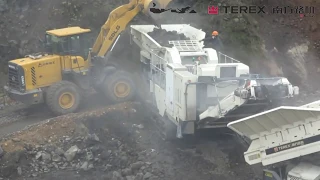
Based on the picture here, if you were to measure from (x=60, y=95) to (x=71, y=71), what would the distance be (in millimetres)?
812

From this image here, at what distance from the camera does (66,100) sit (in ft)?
42.9

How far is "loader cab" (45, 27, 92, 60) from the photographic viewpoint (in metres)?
13.1

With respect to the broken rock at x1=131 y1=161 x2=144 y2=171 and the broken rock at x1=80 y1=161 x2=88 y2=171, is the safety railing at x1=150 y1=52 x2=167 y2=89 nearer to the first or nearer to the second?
the broken rock at x1=131 y1=161 x2=144 y2=171

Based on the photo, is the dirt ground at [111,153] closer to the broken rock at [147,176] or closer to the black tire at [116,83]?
the broken rock at [147,176]

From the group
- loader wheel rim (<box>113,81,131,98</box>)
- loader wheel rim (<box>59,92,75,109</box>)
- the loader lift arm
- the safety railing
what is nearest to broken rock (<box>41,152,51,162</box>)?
loader wheel rim (<box>59,92,75,109</box>)

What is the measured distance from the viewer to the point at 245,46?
1686 cm

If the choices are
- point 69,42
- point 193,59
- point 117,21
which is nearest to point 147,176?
point 193,59

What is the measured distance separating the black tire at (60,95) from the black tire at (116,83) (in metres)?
0.87

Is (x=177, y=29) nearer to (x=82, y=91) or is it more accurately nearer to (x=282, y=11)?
(x=82, y=91)

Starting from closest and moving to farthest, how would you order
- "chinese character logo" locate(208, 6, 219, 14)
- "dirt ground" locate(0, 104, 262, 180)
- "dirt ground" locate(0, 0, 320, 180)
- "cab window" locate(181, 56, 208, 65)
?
"dirt ground" locate(0, 104, 262, 180) < "dirt ground" locate(0, 0, 320, 180) < "cab window" locate(181, 56, 208, 65) < "chinese character logo" locate(208, 6, 219, 14)

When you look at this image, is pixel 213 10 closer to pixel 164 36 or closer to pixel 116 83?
pixel 164 36

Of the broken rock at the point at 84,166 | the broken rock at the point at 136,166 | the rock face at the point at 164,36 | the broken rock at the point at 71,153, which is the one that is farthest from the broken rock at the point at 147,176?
the rock face at the point at 164,36

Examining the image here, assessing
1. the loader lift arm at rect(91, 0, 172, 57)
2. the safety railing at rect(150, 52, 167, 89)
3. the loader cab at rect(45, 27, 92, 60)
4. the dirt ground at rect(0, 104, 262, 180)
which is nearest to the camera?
the dirt ground at rect(0, 104, 262, 180)

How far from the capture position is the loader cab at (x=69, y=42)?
13141 millimetres
